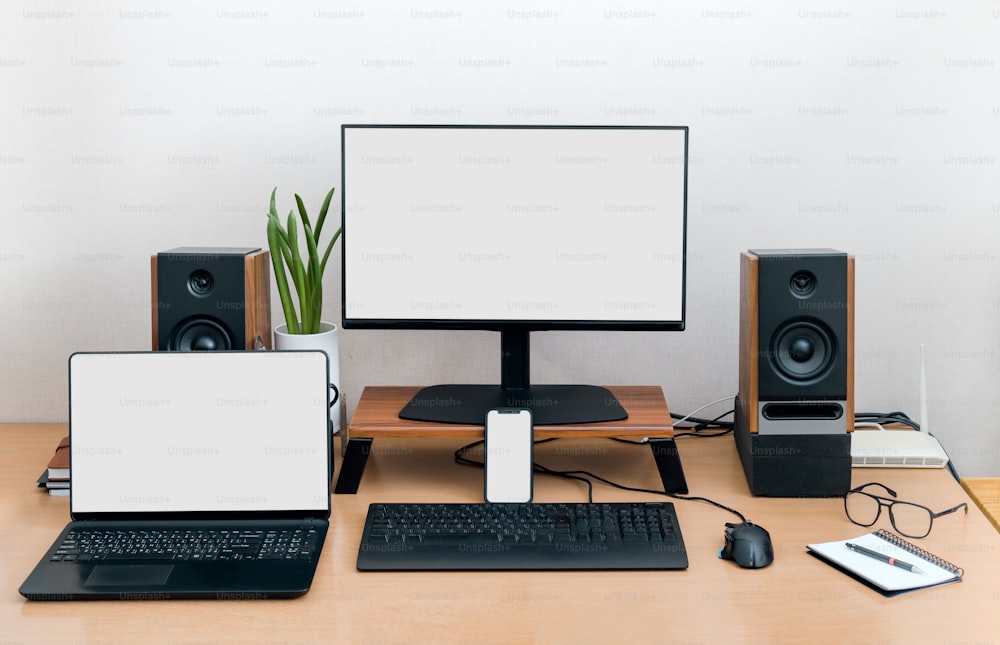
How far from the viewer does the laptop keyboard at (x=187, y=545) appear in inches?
47.7

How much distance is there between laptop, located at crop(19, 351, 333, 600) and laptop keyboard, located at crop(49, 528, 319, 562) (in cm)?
2

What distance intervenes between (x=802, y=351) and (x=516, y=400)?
0.46 m

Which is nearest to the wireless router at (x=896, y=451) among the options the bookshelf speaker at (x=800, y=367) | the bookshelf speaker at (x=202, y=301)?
the bookshelf speaker at (x=800, y=367)

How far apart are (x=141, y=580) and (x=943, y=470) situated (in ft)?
4.08

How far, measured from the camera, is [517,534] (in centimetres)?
127

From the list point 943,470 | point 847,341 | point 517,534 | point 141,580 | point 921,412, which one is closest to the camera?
point 141,580

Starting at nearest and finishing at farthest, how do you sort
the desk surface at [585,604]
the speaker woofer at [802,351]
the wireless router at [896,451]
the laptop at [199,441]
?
the desk surface at [585,604] → the laptop at [199,441] → the speaker woofer at [802,351] → the wireless router at [896,451]

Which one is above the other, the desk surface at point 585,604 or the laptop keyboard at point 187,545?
the laptop keyboard at point 187,545

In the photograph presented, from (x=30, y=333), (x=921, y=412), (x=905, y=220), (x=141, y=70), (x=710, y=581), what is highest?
(x=141, y=70)

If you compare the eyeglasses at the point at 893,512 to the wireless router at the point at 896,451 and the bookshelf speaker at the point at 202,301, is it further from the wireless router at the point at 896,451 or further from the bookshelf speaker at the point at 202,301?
the bookshelf speaker at the point at 202,301

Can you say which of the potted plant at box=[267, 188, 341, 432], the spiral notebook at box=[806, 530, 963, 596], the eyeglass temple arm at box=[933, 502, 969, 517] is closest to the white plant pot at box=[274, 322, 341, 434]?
the potted plant at box=[267, 188, 341, 432]

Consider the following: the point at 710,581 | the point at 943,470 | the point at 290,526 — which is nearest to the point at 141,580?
the point at 290,526

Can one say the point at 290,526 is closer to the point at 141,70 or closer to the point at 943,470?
the point at 141,70

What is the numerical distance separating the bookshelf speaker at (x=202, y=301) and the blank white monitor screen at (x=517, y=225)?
0.17 m
